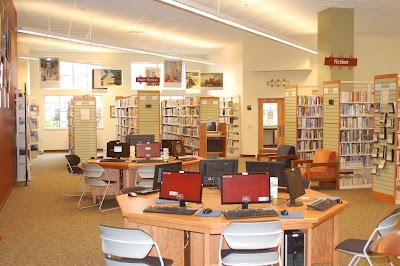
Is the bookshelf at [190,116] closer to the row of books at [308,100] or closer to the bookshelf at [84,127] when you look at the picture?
the bookshelf at [84,127]

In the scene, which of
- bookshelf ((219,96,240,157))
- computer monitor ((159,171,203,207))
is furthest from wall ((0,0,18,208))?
bookshelf ((219,96,240,157))

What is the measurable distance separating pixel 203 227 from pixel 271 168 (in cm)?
179

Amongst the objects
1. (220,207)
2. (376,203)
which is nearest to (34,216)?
(220,207)

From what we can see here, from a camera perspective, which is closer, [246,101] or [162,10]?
[162,10]

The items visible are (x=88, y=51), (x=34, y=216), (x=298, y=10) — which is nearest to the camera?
(x=34, y=216)

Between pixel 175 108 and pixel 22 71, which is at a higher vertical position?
pixel 22 71

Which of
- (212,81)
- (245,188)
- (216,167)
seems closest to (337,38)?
(212,81)

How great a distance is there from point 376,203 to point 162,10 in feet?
25.0

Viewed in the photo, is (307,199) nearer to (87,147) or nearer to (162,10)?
(162,10)

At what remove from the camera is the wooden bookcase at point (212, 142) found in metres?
15.5

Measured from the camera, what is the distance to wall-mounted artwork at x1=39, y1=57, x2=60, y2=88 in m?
15.5

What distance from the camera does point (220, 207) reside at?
492cm

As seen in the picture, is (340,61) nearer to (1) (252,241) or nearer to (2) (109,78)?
(1) (252,241)

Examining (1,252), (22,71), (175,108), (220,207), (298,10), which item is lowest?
(1,252)
